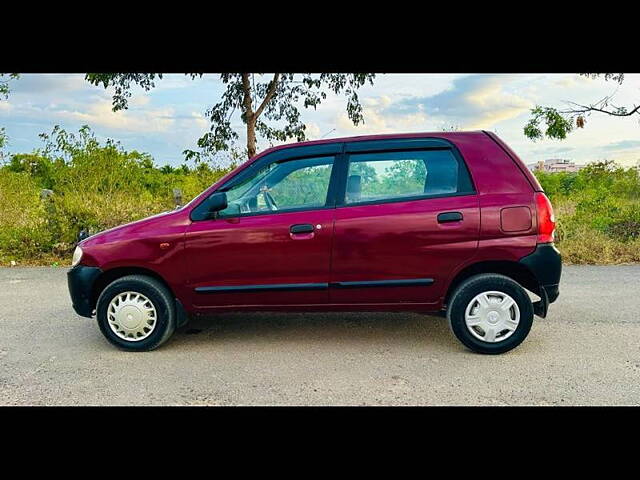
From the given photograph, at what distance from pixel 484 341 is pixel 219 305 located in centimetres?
233

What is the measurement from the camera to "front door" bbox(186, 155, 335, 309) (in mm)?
4383

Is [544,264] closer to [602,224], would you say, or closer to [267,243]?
[267,243]

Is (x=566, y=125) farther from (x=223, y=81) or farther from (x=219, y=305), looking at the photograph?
(x=219, y=305)

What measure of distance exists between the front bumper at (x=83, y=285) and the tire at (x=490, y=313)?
10.5ft

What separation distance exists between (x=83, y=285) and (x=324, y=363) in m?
2.32

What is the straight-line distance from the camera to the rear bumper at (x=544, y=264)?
425cm

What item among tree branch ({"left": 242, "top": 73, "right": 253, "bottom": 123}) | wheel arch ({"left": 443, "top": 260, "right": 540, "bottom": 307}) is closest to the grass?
tree branch ({"left": 242, "top": 73, "right": 253, "bottom": 123})

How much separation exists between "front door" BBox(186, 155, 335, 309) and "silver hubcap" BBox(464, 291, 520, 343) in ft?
4.14

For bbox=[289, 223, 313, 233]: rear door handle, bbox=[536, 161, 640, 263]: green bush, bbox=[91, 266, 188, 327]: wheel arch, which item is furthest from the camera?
bbox=[536, 161, 640, 263]: green bush

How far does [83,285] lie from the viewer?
4.64 m

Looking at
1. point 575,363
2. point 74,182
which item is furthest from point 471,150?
point 74,182

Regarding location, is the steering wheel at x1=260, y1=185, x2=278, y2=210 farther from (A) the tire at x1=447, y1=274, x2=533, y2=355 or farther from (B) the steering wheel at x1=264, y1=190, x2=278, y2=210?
(A) the tire at x1=447, y1=274, x2=533, y2=355

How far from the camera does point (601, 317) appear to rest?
553 cm

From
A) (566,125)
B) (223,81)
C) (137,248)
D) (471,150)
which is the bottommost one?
(137,248)
